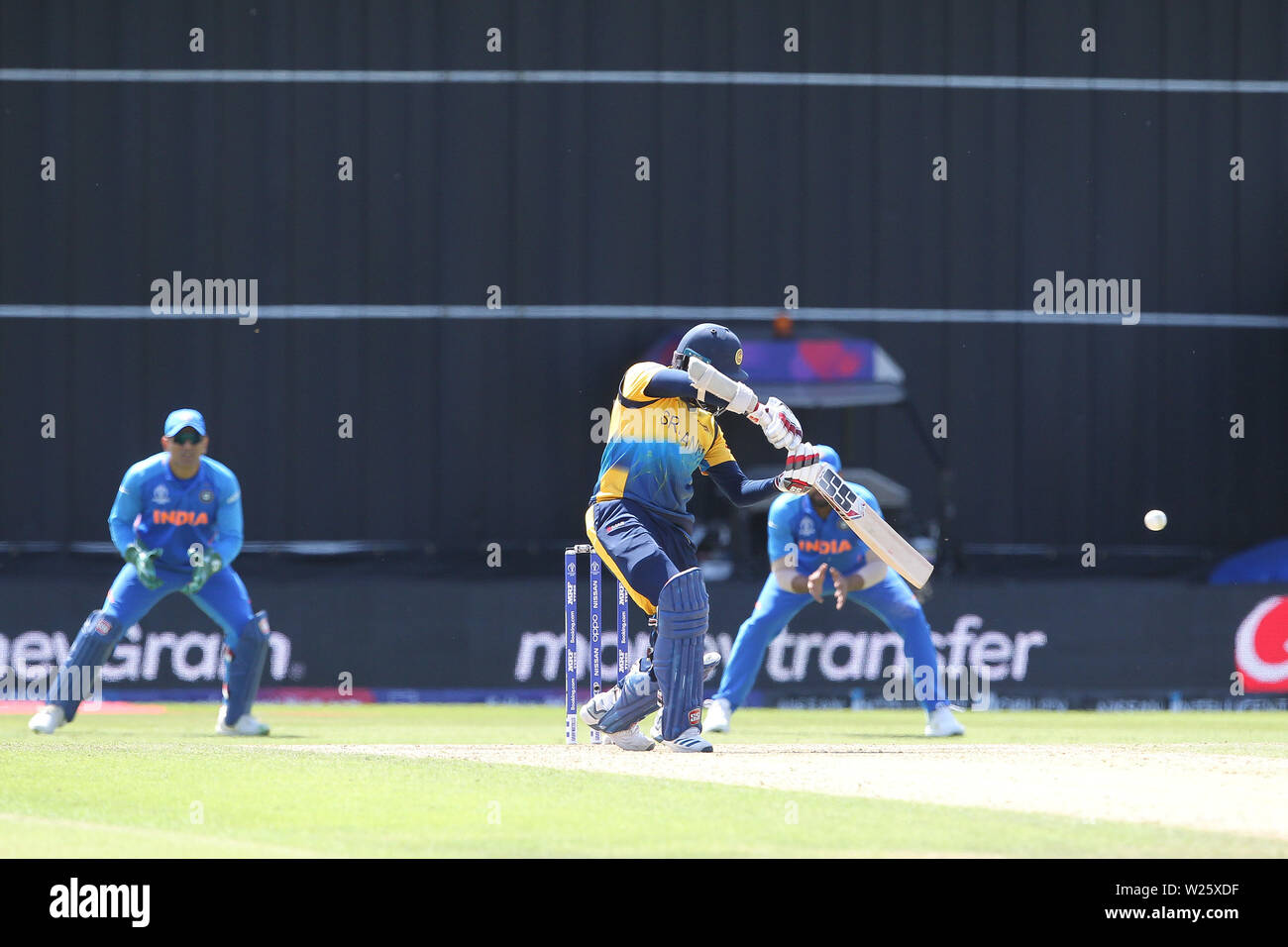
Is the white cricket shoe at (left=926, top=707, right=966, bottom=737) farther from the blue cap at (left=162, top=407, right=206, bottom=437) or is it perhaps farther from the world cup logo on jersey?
the blue cap at (left=162, top=407, right=206, bottom=437)

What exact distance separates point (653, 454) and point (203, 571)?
388 centimetres

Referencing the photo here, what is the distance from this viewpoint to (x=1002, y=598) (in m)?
16.7

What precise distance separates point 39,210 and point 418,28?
455cm

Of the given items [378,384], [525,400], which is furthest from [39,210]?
[525,400]

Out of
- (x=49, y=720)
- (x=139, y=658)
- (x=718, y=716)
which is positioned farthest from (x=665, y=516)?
(x=139, y=658)

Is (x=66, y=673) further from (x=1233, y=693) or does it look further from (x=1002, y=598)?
(x=1233, y=693)

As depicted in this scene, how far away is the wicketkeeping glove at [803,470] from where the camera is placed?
368 inches

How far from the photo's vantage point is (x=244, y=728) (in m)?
12.2

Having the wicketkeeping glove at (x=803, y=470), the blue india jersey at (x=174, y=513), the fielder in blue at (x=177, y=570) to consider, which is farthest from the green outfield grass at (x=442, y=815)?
the wicketkeeping glove at (x=803, y=470)

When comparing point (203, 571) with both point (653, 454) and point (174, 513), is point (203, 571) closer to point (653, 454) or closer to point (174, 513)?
point (174, 513)

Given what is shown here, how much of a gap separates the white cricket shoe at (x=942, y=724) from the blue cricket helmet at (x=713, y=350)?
12.8ft

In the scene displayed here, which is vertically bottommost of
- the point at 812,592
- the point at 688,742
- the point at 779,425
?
the point at 688,742
